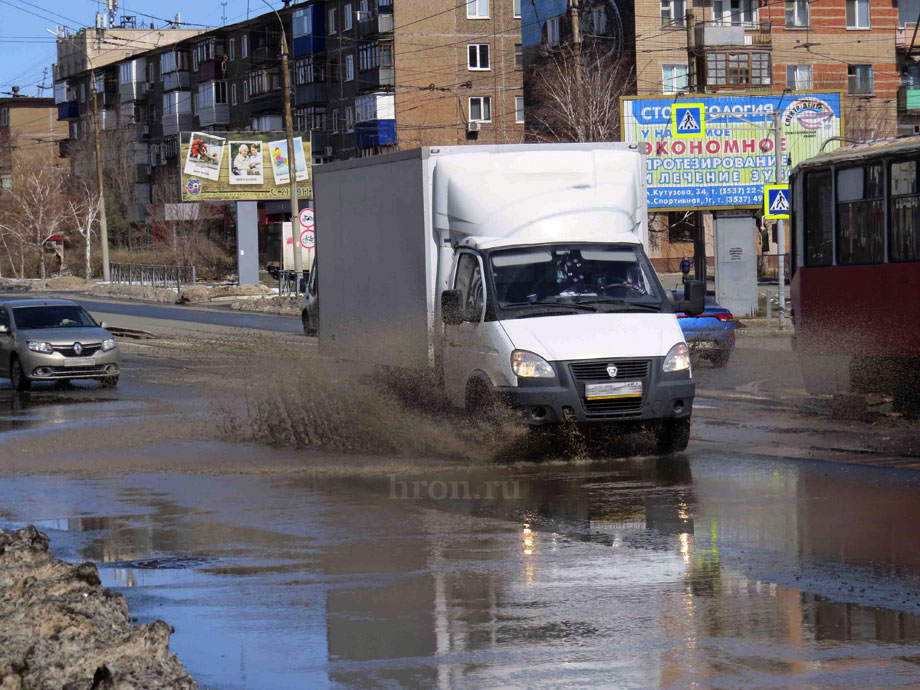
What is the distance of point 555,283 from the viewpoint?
13.2 m

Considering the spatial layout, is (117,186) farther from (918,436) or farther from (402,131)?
(918,436)

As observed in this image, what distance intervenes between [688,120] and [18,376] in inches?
906

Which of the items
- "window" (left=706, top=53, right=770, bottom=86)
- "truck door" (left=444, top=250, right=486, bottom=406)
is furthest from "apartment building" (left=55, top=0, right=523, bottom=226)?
"truck door" (left=444, top=250, right=486, bottom=406)

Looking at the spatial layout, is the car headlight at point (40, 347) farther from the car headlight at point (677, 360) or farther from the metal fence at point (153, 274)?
the metal fence at point (153, 274)

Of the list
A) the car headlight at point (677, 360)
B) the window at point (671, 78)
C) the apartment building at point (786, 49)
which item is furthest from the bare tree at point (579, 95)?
the car headlight at point (677, 360)

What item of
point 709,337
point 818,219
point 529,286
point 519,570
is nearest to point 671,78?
point 709,337

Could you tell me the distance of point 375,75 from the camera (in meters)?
79.8

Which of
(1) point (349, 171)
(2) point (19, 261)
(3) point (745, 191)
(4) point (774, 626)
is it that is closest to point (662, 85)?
(3) point (745, 191)

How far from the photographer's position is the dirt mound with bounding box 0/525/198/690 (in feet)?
16.0

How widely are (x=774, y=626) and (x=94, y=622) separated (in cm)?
304

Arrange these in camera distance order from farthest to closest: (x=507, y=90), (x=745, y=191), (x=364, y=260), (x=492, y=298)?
(x=507, y=90)
(x=745, y=191)
(x=364, y=260)
(x=492, y=298)

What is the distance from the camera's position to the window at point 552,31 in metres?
67.0

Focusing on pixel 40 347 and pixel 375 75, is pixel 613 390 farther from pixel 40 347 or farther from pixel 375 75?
pixel 375 75

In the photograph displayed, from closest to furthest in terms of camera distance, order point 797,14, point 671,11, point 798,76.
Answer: point 671,11
point 797,14
point 798,76
